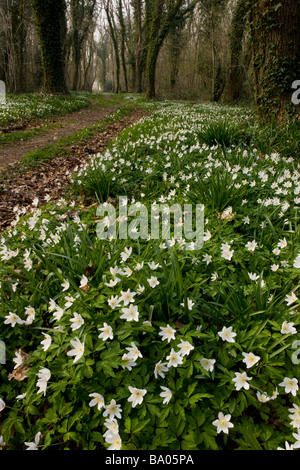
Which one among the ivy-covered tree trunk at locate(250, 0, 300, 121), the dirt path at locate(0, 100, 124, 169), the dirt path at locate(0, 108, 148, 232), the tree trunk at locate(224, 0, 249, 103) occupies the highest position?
the tree trunk at locate(224, 0, 249, 103)

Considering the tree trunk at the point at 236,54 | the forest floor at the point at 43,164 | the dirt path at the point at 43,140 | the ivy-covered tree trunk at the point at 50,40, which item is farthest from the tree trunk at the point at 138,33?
the forest floor at the point at 43,164

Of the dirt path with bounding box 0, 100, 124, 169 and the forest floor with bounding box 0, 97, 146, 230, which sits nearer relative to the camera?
the forest floor with bounding box 0, 97, 146, 230

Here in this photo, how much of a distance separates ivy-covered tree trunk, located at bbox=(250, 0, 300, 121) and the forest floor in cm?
376

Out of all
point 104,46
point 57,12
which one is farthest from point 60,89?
point 104,46

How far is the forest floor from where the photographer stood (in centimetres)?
428

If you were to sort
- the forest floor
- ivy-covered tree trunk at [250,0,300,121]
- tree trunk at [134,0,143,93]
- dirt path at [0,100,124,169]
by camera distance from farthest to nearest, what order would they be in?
tree trunk at [134,0,143,93] → dirt path at [0,100,124,169] → ivy-covered tree trunk at [250,0,300,121] → the forest floor

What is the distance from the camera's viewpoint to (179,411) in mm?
1314

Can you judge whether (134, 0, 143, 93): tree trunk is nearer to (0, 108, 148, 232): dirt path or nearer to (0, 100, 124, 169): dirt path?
(0, 100, 124, 169): dirt path

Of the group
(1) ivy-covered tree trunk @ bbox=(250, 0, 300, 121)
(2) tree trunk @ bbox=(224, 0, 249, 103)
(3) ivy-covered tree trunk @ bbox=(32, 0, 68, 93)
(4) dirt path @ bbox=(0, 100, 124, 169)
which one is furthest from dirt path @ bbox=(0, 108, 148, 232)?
(3) ivy-covered tree trunk @ bbox=(32, 0, 68, 93)

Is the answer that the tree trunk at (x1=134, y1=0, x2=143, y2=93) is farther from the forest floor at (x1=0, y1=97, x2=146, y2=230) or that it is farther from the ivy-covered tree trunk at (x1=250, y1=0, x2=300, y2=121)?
the ivy-covered tree trunk at (x1=250, y1=0, x2=300, y2=121)

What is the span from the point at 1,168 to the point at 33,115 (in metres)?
5.50

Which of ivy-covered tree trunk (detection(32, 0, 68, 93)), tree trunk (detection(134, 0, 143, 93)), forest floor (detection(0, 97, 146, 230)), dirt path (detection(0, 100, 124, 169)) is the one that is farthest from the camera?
tree trunk (detection(134, 0, 143, 93))

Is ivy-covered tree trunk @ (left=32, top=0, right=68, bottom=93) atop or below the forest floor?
atop
